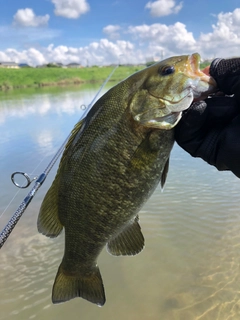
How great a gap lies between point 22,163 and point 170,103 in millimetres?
7729

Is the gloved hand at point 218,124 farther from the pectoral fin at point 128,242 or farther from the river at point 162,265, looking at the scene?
the river at point 162,265

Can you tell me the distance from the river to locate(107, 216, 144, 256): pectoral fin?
5.02ft

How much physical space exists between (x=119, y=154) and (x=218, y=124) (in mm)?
781

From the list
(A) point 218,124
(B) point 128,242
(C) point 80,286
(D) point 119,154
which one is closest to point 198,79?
(A) point 218,124

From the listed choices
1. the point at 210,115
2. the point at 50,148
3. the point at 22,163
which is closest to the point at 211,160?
the point at 210,115

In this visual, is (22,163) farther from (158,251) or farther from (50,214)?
(50,214)

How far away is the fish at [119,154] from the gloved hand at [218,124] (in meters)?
0.09

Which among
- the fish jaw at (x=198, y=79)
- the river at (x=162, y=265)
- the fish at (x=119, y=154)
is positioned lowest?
the river at (x=162, y=265)

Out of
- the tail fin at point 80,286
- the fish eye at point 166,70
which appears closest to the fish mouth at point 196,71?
the fish eye at point 166,70

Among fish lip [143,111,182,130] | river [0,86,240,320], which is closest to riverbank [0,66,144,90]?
river [0,86,240,320]

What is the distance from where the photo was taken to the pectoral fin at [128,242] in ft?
8.48

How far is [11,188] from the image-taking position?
729cm

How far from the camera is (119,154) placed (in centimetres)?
210

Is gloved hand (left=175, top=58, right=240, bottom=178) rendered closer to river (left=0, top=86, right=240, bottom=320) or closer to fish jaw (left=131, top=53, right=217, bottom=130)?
fish jaw (left=131, top=53, right=217, bottom=130)
